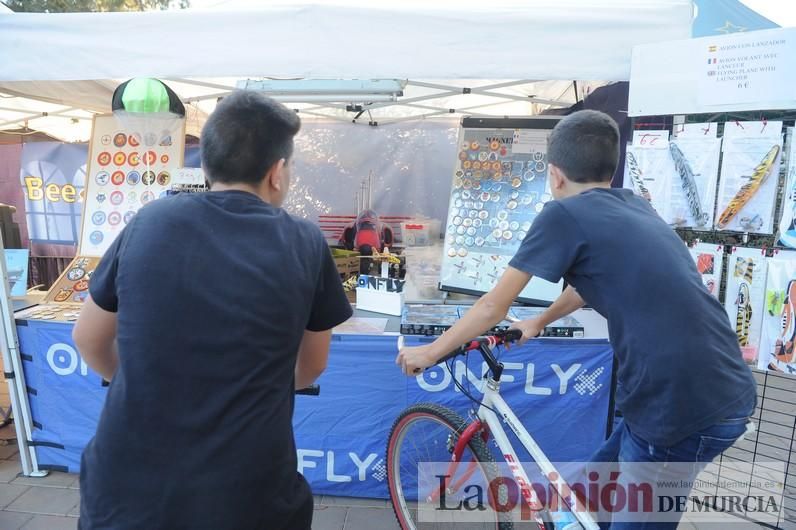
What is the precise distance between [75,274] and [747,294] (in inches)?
148

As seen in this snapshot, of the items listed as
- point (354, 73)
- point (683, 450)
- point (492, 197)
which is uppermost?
point (354, 73)

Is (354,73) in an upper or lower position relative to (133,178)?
upper

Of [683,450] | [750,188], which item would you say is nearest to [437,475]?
[683,450]

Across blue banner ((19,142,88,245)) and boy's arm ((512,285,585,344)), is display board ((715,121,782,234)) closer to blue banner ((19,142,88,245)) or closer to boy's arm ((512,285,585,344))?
boy's arm ((512,285,585,344))

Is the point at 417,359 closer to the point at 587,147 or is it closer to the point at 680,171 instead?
the point at 587,147

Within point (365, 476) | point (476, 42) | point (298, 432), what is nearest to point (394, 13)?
point (476, 42)

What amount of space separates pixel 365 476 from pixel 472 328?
4.58ft

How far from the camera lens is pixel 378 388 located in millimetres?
2465

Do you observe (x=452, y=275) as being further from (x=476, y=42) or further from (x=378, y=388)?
(x=476, y=42)

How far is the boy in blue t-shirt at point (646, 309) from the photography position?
1.36m

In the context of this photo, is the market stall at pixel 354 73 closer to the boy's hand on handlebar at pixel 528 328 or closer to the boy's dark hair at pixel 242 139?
the boy's hand on handlebar at pixel 528 328

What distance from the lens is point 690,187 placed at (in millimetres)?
2094

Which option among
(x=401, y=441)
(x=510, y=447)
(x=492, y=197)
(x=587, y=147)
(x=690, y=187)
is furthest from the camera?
(x=492, y=197)

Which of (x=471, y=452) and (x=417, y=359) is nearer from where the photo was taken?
(x=417, y=359)
